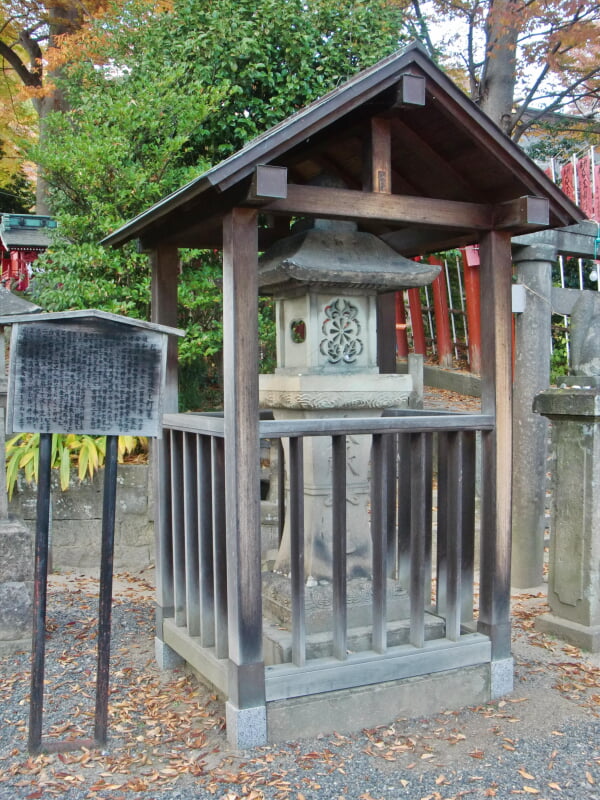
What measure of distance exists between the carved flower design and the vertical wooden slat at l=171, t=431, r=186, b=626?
116cm

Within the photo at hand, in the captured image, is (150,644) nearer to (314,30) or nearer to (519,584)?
(519,584)

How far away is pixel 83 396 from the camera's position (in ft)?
12.2

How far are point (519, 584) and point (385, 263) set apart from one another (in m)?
4.00

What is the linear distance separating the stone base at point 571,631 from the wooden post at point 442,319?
8.64 m

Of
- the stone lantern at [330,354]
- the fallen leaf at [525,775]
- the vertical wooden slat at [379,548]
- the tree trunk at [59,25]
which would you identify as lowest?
the fallen leaf at [525,775]

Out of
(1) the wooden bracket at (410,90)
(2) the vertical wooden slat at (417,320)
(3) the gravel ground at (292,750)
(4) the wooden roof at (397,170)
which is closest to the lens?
(3) the gravel ground at (292,750)

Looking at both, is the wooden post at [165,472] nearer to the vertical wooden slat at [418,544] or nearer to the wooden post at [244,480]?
the wooden post at [244,480]

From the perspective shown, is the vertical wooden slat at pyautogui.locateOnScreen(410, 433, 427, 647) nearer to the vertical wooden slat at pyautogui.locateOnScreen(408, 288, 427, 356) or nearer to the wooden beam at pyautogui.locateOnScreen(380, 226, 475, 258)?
the wooden beam at pyautogui.locateOnScreen(380, 226, 475, 258)

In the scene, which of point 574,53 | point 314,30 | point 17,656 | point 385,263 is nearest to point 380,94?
point 385,263

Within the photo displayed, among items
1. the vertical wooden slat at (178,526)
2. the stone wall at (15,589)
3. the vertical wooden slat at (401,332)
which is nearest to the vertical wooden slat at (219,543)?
the vertical wooden slat at (178,526)

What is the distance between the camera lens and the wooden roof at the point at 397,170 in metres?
3.76

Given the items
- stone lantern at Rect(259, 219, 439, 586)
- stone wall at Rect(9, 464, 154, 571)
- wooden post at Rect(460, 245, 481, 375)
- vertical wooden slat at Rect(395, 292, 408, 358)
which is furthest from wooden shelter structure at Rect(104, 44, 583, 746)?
vertical wooden slat at Rect(395, 292, 408, 358)

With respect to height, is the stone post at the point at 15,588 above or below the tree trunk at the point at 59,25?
below

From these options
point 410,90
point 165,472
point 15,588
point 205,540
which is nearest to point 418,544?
point 205,540
